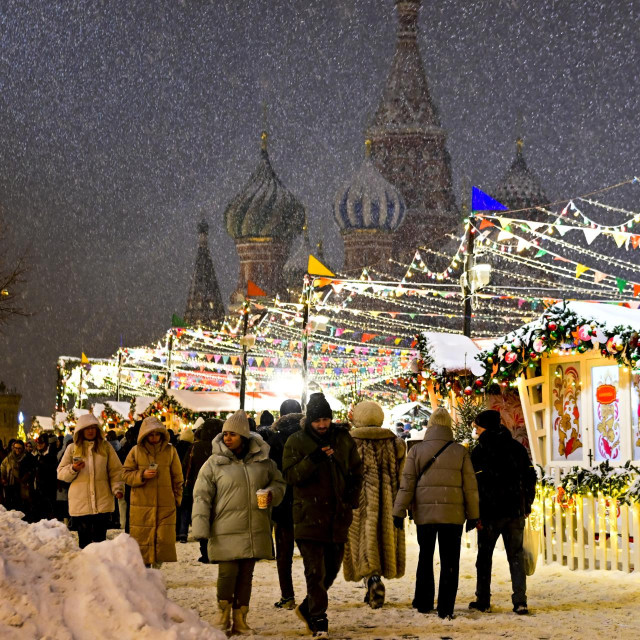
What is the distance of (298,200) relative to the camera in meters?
121

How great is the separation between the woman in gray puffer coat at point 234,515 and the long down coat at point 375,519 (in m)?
0.97

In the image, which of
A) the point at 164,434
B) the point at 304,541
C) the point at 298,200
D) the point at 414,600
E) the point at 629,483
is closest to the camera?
the point at 304,541

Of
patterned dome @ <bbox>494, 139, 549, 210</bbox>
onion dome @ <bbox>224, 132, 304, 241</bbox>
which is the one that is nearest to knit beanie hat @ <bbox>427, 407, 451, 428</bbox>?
patterned dome @ <bbox>494, 139, 549, 210</bbox>

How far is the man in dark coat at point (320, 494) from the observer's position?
8406mm

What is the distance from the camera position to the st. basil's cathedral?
348ft

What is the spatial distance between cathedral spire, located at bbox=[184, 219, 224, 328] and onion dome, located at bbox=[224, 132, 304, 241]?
28665 mm

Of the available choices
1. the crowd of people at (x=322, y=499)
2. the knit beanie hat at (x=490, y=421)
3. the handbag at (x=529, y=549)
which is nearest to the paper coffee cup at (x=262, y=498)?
the crowd of people at (x=322, y=499)

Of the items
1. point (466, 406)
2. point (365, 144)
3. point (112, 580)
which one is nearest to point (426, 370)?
point (466, 406)

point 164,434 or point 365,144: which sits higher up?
point 365,144

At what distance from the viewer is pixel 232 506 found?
8484 mm

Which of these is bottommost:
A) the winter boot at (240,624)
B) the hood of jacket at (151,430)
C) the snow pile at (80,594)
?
the winter boot at (240,624)

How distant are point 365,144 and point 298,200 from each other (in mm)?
14072

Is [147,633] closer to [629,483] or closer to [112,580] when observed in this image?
[112,580]

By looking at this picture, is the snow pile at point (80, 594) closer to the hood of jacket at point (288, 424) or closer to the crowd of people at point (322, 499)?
the crowd of people at point (322, 499)
